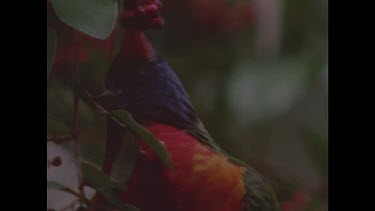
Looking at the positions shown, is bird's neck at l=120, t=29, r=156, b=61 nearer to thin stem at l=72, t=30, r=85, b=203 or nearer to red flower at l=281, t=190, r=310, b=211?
thin stem at l=72, t=30, r=85, b=203

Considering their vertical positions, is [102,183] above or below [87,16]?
below

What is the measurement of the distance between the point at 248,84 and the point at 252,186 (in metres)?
0.14

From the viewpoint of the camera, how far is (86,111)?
835 mm

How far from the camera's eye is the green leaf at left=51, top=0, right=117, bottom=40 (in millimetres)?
728

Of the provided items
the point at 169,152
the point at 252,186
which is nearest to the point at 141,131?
the point at 169,152

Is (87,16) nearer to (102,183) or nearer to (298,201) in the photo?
(102,183)

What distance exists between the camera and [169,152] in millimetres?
815

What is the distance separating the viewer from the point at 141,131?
0.77 m

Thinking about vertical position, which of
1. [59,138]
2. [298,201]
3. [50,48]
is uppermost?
[50,48]

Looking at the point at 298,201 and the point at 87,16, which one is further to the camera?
the point at 298,201

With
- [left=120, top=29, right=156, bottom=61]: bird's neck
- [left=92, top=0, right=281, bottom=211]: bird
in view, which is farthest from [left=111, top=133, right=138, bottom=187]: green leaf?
[left=120, top=29, right=156, bottom=61]: bird's neck

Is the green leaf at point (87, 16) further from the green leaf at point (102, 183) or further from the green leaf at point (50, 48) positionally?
the green leaf at point (102, 183)
